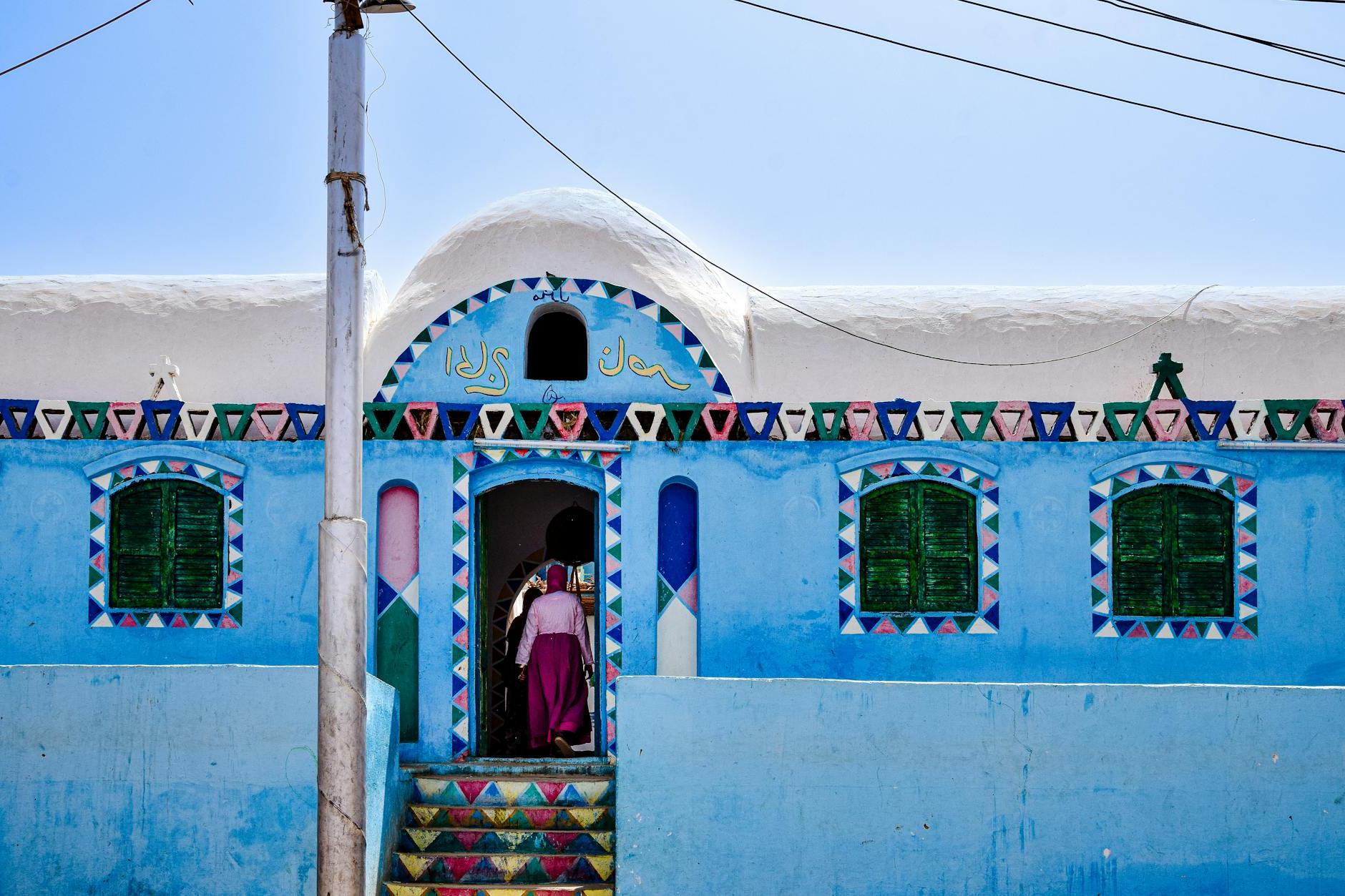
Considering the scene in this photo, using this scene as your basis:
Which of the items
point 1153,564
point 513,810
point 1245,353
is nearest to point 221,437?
point 513,810

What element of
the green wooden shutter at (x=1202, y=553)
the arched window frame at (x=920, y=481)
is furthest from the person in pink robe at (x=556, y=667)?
the green wooden shutter at (x=1202, y=553)

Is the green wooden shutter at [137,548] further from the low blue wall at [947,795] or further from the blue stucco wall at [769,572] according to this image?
the low blue wall at [947,795]

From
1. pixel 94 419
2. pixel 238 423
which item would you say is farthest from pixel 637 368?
pixel 94 419

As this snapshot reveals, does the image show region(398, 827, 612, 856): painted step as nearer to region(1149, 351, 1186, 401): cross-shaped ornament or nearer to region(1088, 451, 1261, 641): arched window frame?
region(1088, 451, 1261, 641): arched window frame

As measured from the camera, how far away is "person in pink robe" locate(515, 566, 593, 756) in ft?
37.2

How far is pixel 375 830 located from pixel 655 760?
185 centimetres

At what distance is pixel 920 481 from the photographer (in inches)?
429

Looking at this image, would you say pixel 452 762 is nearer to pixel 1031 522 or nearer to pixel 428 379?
pixel 428 379

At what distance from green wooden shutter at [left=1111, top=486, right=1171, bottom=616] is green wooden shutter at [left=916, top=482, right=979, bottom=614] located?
106 centimetres

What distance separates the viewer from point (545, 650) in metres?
11.4

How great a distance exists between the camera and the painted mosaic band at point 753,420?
10836mm

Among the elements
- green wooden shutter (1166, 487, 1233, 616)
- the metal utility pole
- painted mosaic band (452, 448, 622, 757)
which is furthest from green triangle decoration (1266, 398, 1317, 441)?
the metal utility pole

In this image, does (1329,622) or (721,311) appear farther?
(721,311)

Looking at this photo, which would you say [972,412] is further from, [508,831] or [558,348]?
[508,831]
